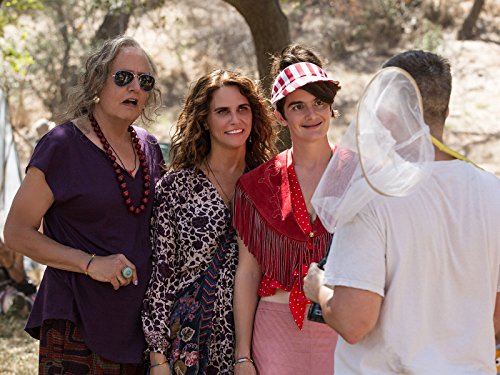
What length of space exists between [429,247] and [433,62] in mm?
456

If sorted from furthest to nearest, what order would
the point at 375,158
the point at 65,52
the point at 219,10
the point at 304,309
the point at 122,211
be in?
the point at 219,10, the point at 65,52, the point at 122,211, the point at 304,309, the point at 375,158

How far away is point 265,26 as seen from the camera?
5332 mm

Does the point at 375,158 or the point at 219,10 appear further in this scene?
the point at 219,10

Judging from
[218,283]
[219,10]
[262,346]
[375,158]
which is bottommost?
[262,346]

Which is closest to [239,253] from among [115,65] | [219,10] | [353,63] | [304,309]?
[304,309]

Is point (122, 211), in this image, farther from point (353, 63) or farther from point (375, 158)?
point (353, 63)

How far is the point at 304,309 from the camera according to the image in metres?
2.94

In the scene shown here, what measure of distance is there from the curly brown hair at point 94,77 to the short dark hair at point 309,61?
515 millimetres

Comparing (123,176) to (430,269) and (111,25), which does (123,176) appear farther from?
(111,25)

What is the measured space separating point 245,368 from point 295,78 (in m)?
1.02

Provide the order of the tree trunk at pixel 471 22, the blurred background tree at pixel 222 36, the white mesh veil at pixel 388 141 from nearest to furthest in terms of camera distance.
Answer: the white mesh veil at pixel 388 141 < the blurred background tree at pixel 222 36 < the tree trunk at pixel 471 22

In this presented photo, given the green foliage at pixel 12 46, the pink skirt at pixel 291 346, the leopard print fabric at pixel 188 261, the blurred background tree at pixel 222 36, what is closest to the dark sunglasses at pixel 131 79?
the leopard print fabric at pixel 188 261

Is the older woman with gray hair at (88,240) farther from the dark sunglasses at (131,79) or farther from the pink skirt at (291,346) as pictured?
the pink skirt at (291,346)

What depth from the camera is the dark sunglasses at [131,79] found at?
321 centimetres
